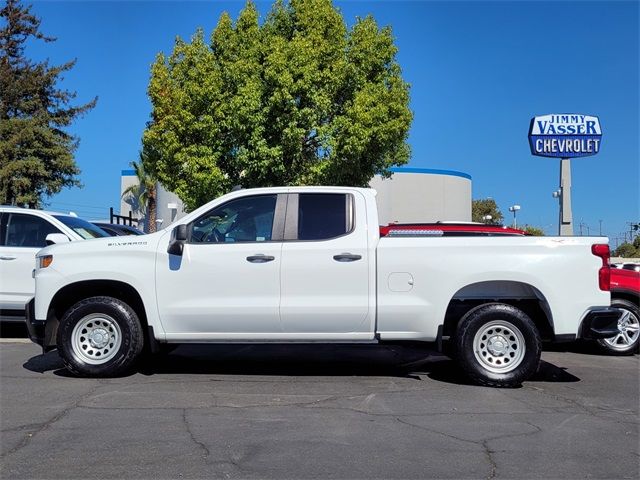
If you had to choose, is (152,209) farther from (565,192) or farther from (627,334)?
(627,334)

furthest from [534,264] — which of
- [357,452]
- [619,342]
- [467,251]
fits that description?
[619,342]

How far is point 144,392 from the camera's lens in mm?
6297

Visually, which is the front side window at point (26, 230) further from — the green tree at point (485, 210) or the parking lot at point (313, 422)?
the green tree at point (485, 210)

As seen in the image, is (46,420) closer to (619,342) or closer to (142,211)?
(619,342)

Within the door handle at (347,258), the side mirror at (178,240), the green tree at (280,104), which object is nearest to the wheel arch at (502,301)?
the door handle at (347,258)

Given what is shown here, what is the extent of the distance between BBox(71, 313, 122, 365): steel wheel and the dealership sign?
12.0m

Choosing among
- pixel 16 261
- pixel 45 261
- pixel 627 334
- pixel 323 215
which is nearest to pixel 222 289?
pixel 323 215

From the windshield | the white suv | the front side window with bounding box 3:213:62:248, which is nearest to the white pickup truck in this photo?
the white suv

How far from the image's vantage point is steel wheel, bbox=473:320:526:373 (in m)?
6.57

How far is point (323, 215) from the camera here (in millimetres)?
6824

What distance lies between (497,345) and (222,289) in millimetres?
2967

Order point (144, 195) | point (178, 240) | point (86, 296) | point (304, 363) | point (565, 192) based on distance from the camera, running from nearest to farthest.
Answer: point (178, 240) → point (86, 296) → point (304, 363) → point (565, 192) → point (144, 195)

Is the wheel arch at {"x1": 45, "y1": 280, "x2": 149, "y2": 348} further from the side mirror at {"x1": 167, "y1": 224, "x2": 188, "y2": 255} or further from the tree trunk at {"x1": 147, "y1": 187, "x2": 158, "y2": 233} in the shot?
the tree trunk at {"x1": 147, "y1": 187, "x2": 158, "y2": 233}

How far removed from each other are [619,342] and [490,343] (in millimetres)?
3567
